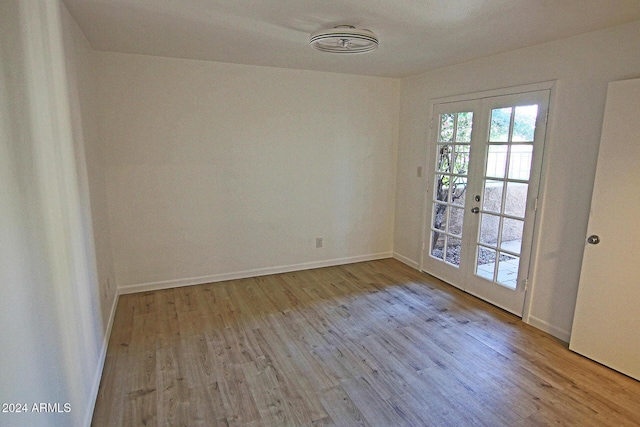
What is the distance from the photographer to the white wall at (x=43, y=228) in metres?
1.28

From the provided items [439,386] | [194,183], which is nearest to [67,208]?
[194,183]

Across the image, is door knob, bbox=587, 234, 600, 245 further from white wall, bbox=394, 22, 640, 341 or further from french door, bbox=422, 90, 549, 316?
french door, bbox=422, 90, 549, 316

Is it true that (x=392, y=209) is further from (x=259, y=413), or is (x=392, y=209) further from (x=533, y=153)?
(x=259, y=413)

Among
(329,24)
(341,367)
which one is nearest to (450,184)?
(329,24)

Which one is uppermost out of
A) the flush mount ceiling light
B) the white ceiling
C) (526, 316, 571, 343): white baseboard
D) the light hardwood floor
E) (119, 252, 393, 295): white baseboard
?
the white ceiling

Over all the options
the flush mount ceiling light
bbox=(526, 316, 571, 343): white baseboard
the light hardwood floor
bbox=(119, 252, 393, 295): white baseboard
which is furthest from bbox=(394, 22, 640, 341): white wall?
bbox=(119, 252, 393, 295): white baseboard

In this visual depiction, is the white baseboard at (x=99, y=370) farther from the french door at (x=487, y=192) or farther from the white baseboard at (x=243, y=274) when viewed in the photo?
the french door at (x=487, y=192)

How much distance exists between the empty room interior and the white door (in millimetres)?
13

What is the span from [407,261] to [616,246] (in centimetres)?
247

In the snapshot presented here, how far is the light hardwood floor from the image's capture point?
216 centimetres

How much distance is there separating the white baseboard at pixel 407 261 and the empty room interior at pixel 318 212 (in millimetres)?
23

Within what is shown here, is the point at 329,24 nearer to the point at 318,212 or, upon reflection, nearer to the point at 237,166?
the point at 237,166

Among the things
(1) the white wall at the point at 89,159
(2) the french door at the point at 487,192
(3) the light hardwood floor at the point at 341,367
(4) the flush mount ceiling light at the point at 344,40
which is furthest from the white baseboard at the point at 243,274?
(4) the flush mount ceiling light at the point at 344,40

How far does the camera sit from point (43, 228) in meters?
1.63
